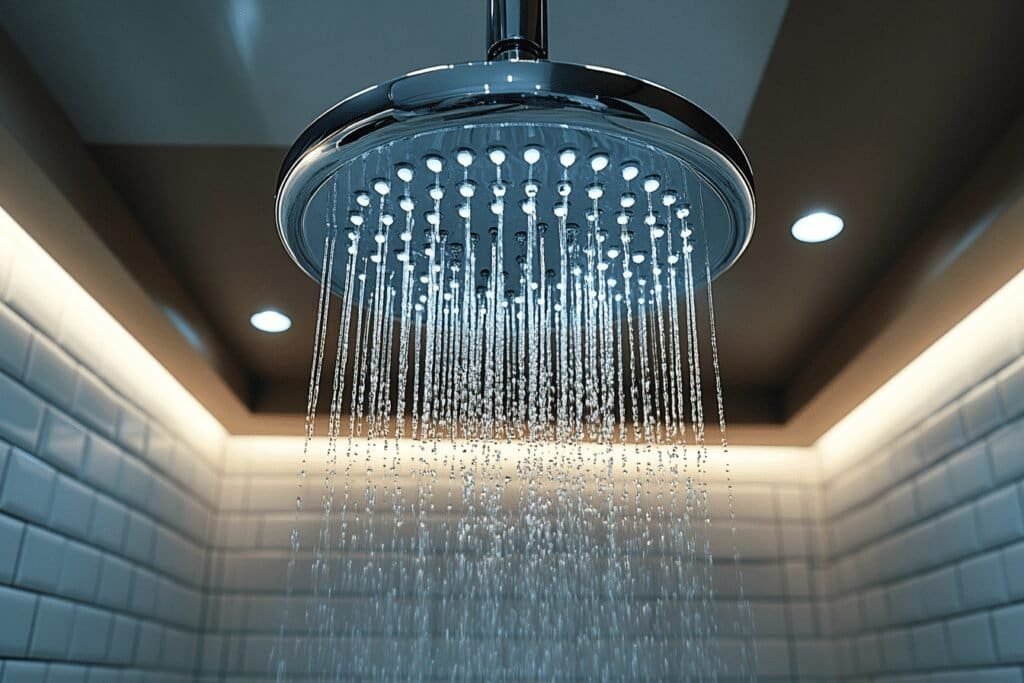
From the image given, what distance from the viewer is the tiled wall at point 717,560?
251 cm

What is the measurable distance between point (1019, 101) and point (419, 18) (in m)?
0.85

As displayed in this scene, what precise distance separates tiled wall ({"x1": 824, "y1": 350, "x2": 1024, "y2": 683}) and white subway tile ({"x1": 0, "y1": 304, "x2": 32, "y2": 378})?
182 centimetres

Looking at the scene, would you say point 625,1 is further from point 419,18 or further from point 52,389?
point 52,389

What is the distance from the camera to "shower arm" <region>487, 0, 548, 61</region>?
937mm

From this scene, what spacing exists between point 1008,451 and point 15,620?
1.84 metres

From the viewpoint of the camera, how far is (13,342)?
1.67 meters

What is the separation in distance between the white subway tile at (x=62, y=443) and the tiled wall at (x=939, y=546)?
A: 180 centimetres

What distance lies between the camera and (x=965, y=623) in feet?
6.41

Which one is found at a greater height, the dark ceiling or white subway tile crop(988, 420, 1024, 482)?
the dark ceiling

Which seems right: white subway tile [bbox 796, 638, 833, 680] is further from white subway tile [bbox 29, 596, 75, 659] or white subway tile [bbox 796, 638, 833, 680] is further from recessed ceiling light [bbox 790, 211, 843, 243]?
white subway tile [bbox 29, 596, 75, 659]

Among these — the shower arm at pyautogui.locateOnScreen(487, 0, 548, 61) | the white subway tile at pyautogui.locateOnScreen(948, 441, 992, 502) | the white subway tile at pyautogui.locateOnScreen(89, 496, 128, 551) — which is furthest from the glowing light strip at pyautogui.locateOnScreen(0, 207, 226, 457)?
the white subway tile at pyautogui.locateOnScreen(948, 441, 992, 502)

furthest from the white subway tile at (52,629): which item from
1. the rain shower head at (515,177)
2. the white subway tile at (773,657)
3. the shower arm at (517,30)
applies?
the white subway tile at (773,657)

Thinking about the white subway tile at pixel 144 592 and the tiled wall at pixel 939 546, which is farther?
the white subway tile at pixel 144 592

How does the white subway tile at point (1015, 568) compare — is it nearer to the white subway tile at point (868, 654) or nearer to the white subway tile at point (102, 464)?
the white subway tile at point (868, 654)
